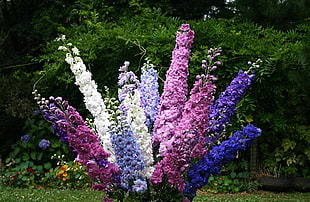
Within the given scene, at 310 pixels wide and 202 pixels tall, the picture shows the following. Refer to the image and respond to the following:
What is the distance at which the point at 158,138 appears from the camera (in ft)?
6.06

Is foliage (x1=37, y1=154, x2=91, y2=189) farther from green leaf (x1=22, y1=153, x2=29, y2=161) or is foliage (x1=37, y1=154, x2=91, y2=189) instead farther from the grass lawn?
the grass lawn

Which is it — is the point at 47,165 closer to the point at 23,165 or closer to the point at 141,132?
the point at 23,165

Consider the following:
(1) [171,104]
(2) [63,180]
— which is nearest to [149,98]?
(1) [171,104]

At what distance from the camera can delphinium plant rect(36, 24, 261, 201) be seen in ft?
5.56

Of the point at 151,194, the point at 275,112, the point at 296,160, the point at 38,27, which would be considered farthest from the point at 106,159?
the point at 38,27

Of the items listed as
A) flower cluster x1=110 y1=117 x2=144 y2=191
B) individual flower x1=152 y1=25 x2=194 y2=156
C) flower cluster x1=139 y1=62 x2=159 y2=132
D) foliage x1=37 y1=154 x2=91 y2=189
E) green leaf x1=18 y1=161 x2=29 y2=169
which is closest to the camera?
flower cluster x1=110 y1=117 x2=144 y2=191

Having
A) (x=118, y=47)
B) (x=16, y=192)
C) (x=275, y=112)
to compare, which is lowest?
(x=16, y=192)

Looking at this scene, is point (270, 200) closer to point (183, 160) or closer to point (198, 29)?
point (198, 29)

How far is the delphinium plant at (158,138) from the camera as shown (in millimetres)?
1694

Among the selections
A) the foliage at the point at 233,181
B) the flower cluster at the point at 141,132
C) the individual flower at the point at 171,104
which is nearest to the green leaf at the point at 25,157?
the foliage at the point at 233,181

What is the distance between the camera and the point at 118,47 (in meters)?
5.48

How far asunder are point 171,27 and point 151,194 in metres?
3.94

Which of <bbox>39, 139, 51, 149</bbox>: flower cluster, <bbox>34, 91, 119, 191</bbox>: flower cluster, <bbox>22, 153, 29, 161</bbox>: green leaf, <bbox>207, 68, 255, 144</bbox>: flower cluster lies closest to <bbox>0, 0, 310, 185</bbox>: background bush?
<bbox>39, 139, 51, 149</bbox>: flower cluster

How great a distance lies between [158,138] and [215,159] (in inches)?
9.1
